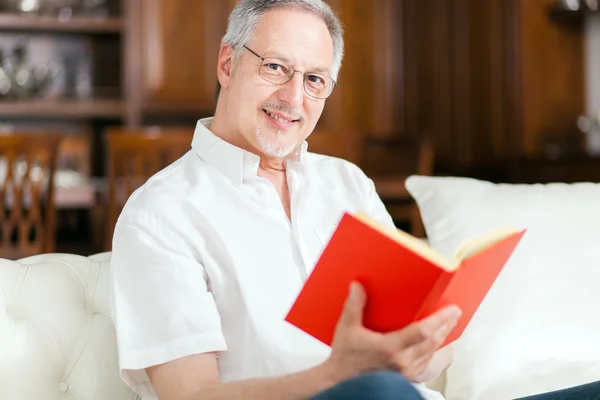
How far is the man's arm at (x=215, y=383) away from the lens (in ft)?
3.01

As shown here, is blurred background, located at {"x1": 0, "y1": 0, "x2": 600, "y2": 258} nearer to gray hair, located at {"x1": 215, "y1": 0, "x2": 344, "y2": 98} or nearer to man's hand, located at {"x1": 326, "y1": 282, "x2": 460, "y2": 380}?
gray hair, located at {"x1": 215, "y1": 0, "x2": 344, "y2": 98}

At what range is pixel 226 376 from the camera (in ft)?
3.72

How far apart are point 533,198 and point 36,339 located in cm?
94

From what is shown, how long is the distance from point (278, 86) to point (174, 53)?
10.9 ft

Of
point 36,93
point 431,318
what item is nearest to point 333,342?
point 431,318

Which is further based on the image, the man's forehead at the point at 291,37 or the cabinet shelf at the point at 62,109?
the cabinet shelf at the point at 62,109

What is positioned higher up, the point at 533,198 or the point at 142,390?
the point at 533,198

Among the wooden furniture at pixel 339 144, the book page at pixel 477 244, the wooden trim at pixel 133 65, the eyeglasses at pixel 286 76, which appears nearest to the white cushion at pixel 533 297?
the eyeglasses at pixel 286 76

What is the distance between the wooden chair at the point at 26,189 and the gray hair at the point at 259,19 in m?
1.65

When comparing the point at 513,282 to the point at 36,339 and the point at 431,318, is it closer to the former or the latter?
the point at 431,318

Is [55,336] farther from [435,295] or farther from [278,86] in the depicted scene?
[435,295]

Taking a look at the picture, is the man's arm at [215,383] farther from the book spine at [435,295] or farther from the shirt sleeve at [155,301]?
the book spine at [435,295]

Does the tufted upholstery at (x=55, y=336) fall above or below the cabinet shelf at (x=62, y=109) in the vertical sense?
below

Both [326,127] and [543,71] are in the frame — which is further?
[326,127]
